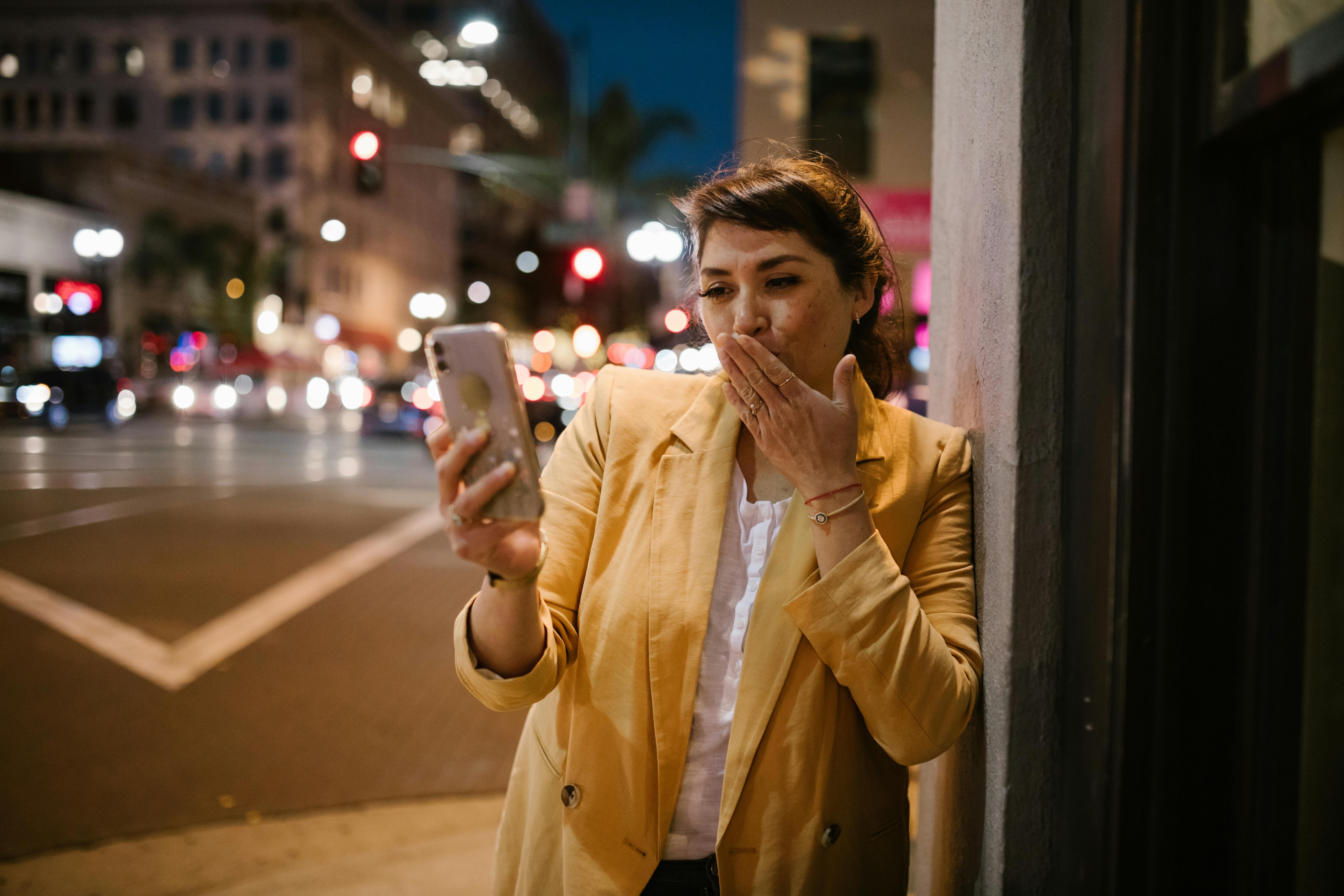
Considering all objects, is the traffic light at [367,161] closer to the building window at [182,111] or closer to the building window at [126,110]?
the building window at [126,110]

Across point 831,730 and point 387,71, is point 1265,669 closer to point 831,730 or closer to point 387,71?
point 831,730

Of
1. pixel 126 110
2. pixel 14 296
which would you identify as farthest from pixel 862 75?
pixel 126 110

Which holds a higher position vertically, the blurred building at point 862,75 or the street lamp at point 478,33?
the street lamp at point 478,33

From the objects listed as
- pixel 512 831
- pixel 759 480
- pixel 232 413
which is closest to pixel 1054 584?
pixel 759 480

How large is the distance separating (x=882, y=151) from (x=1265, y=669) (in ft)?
46.1

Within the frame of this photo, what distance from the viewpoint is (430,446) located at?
128 cm

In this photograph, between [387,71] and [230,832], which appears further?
[387,71]

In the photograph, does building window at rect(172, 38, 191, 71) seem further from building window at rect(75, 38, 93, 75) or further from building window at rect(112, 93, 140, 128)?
building window at rect(75, 38, 93, 75)

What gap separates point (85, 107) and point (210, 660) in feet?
50.2

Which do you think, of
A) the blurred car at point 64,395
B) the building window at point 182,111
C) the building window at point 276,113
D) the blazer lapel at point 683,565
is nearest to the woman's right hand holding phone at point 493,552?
the blazer lapel at point 683,565

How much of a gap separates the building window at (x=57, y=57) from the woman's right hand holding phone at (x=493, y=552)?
Result: 1095cm

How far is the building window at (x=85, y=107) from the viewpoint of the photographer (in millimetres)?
15430

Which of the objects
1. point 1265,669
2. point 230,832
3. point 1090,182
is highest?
point 1090,182

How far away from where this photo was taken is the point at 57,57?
11.0 meters
